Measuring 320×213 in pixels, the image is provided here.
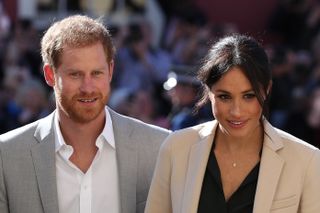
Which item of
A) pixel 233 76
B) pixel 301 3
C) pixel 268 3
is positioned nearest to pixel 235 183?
pixel 233 76

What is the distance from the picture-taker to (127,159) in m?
4.68

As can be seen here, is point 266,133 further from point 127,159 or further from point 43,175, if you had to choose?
point 43,175

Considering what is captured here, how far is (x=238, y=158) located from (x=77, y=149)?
0.83m


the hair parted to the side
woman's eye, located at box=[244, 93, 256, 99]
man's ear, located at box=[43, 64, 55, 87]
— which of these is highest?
the hair parted to the side

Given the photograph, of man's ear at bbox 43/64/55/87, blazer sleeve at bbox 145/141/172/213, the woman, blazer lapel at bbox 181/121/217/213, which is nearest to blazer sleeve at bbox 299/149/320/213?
the woman

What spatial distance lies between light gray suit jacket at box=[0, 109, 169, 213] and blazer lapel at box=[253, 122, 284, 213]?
75 centimetres

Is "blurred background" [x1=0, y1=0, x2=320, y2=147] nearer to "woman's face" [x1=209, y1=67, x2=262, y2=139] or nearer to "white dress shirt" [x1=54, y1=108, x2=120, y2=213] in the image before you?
"white dress shirt" [x1=54, y1=108, x2=120, y2=213]

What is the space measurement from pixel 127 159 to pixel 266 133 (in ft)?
2.54

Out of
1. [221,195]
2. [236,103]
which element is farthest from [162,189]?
[236,103]

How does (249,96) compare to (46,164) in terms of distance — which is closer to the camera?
(249,96)

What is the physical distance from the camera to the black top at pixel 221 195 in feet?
13.4

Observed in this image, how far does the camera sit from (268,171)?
4.12 metres

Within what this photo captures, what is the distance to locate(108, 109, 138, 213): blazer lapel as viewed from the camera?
15.1 ft

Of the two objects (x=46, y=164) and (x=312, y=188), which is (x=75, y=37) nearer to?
(x=46, y=164)
